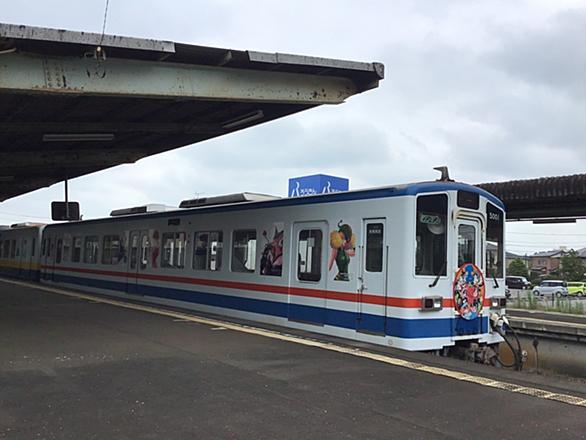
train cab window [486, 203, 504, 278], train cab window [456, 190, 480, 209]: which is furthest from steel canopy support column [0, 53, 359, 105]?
train cab window [486, 203, 504, 278]

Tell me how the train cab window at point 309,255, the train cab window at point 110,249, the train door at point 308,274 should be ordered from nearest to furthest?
the train door at point 308,274
the train cab window at point 309,255
the train cab window at point 110,249

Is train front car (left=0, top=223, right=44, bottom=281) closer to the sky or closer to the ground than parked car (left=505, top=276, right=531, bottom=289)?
closer to the sky

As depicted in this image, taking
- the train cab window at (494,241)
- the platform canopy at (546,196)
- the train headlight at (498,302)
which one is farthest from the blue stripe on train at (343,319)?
the platform canopy at (546,196)

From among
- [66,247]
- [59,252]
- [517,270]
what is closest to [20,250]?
[59,252]

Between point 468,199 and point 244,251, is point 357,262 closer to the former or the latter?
point 468,199

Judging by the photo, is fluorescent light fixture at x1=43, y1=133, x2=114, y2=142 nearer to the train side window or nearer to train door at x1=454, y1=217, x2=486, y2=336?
the train side window

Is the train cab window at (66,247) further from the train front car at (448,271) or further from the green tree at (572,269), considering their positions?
the green tree at (572,269)

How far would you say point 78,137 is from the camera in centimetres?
1334

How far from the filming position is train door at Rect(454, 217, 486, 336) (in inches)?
372

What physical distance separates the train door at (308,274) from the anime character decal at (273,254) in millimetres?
379

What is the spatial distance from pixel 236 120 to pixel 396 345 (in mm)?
5865

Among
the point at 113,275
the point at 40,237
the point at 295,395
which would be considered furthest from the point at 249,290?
the point at 40,237

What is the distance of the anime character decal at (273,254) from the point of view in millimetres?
11531

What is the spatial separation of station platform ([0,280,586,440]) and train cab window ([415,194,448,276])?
1494mm
